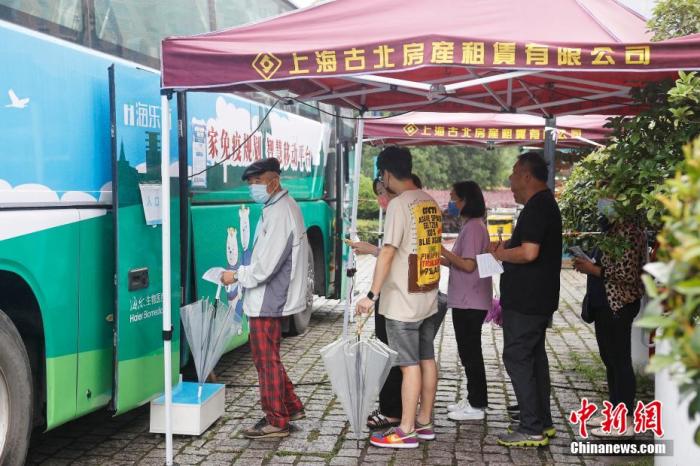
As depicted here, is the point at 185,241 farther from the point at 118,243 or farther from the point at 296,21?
the point at 296,21

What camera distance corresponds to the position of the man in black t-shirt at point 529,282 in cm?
510

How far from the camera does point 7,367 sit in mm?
4379

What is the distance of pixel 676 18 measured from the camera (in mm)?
5641

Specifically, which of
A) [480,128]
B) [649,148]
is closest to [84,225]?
[649,148]

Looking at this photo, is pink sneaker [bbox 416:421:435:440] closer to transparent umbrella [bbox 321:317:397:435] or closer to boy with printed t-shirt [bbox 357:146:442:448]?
boy with printed t-shirt [bbox 357:146:442:448]

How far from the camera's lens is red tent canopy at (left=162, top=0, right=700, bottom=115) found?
14.0ft

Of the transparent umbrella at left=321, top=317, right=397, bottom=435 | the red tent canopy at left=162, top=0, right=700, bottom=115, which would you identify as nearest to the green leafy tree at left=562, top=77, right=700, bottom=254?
the red tent canopy at left=162, top=0, right=700, bottom=115

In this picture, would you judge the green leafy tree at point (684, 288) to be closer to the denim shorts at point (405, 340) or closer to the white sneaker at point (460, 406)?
the denim shorts at point (405, 340)

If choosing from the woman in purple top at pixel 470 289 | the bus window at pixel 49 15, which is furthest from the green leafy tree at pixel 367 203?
the bus window at pixel 49 15

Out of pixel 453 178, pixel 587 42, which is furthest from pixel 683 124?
pixel 453 178

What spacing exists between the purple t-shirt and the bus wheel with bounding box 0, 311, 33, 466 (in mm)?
2849

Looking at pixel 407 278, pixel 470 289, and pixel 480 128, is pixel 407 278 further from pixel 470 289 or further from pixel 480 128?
pixel 480 128

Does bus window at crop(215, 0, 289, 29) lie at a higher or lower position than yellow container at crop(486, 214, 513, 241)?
higher

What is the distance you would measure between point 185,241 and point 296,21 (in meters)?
2.05
